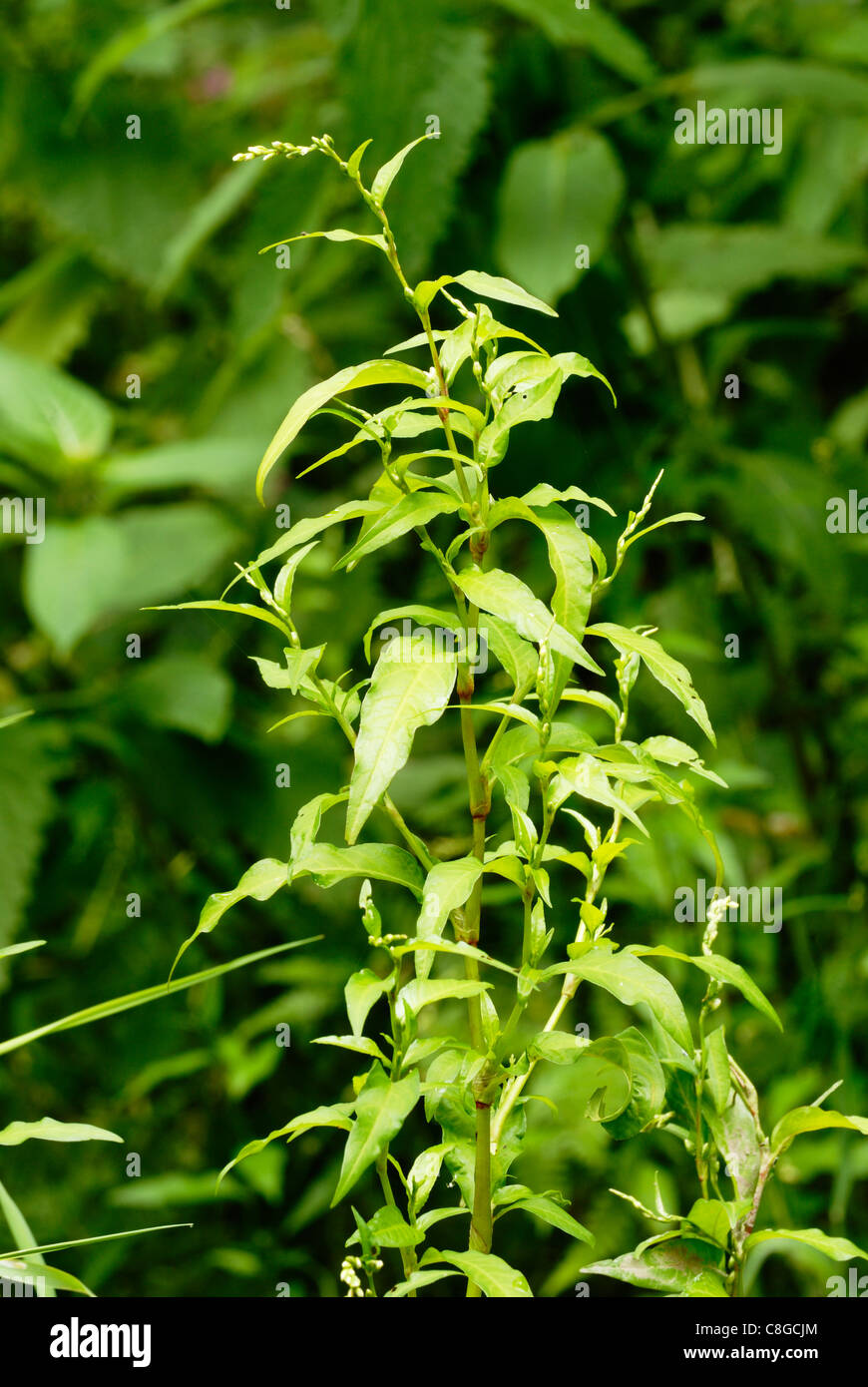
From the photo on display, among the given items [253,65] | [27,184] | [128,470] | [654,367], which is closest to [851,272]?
[654,367]

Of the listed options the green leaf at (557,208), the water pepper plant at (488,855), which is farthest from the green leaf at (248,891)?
the green leaf at (557,208)

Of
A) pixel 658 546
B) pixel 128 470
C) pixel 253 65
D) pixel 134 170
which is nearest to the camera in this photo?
pixel 128 470

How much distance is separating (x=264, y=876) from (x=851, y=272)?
1.58 m

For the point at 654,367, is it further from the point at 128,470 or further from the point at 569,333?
the point at 128,470

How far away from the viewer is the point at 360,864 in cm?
52

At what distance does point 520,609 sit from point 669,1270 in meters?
0.30

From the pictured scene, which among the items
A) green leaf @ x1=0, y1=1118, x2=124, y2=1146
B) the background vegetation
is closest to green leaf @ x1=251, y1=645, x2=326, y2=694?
green leaf @ x1=0, y1=1118, x2=124, y2=1146

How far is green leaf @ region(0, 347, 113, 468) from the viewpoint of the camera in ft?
4.69

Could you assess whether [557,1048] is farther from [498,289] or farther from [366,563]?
[366,563]

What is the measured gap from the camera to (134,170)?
1.77 metres

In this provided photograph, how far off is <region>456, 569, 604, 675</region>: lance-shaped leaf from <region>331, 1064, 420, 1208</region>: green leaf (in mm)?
174

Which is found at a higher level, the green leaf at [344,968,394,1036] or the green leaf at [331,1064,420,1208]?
the green leaf at [344,968,394,1036]

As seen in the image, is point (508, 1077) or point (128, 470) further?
point (128, 470)

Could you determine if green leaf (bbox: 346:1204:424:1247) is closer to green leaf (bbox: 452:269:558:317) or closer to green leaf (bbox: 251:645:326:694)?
green leaf (bbox: 251:645:326:694)
